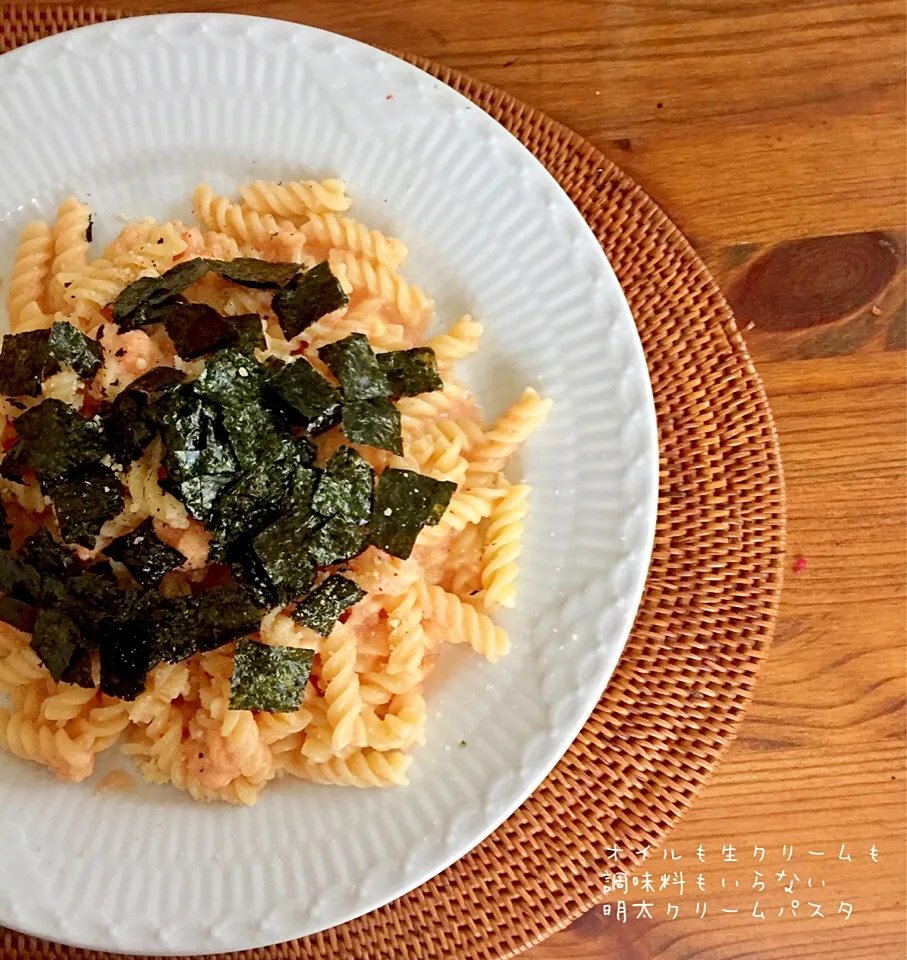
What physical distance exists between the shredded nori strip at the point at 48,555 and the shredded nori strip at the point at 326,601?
0.67 metres

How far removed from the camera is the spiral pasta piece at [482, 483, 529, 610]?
276cm

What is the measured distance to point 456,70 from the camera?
3.39 metres

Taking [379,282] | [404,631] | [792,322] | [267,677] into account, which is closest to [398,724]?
[404,631]

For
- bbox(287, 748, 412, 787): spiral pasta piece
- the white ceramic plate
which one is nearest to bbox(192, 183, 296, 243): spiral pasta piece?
the white ceramic plate

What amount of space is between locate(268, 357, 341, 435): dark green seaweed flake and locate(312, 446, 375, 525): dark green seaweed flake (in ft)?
0.37

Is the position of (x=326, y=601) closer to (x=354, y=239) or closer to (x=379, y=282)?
(x=379, y=282)

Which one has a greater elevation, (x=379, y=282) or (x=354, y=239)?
(x=354, y=239)

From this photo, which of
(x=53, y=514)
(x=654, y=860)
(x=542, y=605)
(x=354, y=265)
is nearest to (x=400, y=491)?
Result: (x=542, y=605)

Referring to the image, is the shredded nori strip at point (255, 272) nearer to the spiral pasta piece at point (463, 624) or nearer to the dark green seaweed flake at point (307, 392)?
the dark green seaweed flake at point (307, 392)

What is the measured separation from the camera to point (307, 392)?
8.43ft

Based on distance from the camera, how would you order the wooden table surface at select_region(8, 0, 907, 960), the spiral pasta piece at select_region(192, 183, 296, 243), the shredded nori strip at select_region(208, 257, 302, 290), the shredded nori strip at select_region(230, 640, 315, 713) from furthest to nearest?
the wooden table surface at select_region(8, 0, 907, 960) → the spiral pasta piece at select_region(192, 183, 296, 243) → the shredded nori strip at select_region(208, 257, 302, 290) → the shredded nori strip at select_region(230, 640, 315, 713)

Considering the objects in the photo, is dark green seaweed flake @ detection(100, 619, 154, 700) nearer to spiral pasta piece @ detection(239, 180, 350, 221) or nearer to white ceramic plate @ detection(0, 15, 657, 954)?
white ceramic plate @ detection(0, 15, 657, 954)

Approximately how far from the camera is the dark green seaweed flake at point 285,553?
2520 millimetres

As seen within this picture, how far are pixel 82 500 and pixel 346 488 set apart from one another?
28.6 inches
